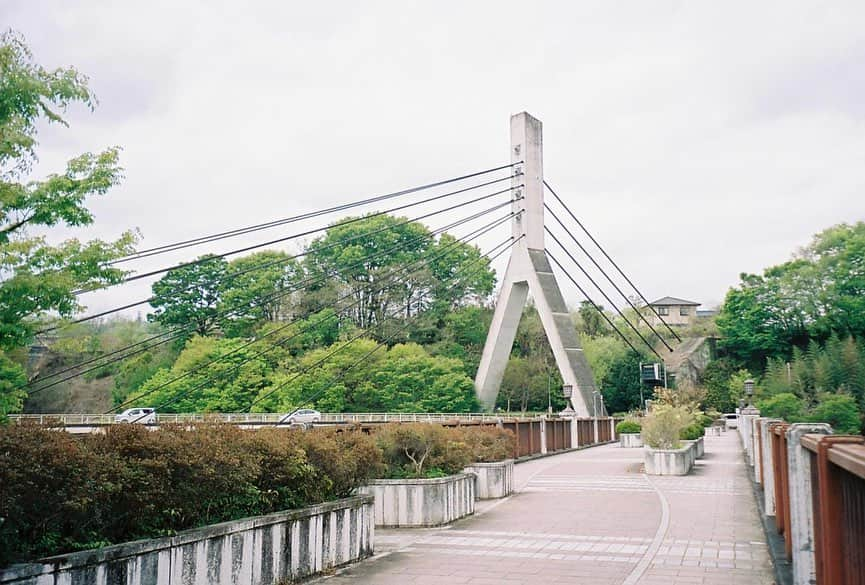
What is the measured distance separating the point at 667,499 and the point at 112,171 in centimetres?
1141

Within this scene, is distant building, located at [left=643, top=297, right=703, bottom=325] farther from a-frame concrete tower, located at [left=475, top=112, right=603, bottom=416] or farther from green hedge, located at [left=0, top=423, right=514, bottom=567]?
green hedge, located at [left=0, top=423, right=514, bottom=567]

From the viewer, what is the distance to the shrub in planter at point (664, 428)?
17859 mm

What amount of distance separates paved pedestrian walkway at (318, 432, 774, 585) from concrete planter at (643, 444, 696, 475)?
2258 millimetres

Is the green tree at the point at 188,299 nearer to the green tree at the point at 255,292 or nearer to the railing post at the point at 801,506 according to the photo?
the green tree at the point at 255,292

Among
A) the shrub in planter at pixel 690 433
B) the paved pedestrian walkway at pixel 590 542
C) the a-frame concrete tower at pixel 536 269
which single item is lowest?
the paved pedestrian walkway at pixel 590 542

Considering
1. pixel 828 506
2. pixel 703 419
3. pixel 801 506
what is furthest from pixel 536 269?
pixel 828 506

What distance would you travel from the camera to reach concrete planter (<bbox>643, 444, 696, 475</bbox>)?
17.1 m

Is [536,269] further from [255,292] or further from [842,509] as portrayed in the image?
[842,509]

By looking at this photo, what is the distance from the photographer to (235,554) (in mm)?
5965

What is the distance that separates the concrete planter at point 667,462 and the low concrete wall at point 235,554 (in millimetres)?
10963

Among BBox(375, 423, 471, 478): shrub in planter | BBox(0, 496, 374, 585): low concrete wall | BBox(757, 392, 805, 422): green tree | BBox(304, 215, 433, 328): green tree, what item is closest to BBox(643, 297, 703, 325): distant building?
BBox(304, 215, 433, 328): green tree

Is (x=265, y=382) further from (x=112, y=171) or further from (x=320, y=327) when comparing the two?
(x=112, y=171)

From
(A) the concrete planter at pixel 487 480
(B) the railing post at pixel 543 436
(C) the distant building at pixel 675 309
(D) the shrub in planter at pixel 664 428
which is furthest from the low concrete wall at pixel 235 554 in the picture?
(C) the distant building at pixel 675 309

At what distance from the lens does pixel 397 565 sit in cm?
758
